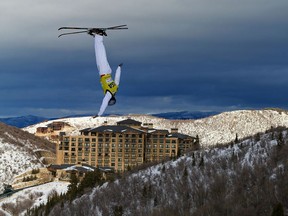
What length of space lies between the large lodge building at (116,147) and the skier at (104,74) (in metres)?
162

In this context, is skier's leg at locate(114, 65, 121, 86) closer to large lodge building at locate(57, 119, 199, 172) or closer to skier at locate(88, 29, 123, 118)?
skier at locate(88, 29, 123, 118)

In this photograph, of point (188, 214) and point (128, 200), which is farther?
point (128, 200)

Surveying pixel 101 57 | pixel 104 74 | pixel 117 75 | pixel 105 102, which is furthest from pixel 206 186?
pixel 101 57

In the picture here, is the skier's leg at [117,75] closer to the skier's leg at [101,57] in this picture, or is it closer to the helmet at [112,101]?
the helmet at [112,101]

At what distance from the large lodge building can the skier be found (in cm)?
16209

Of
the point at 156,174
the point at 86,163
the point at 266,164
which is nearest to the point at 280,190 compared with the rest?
the point at 266,164

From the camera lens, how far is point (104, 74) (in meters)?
15.2

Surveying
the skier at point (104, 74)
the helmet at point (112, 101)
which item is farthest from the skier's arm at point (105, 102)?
the helmet at point (112, 101)

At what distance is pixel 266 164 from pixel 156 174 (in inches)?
908

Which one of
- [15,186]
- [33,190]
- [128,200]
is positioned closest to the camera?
[128,200]

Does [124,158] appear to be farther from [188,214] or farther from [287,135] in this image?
[188,214]

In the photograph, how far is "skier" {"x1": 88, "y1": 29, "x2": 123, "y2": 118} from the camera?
14.8 meters

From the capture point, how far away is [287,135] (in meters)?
105

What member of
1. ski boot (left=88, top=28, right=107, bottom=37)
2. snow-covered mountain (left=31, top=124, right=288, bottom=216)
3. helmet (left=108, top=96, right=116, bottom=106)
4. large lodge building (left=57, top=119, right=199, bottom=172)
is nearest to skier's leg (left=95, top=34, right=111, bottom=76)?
ski boot (left=88, top=28, right=107, bottom=37)
